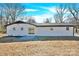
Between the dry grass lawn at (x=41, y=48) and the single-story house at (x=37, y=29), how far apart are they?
5.4 inches

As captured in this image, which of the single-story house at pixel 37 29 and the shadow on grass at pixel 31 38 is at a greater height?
the single-story house at pixel 37 29

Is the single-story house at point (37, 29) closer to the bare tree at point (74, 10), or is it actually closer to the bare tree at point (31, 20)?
the bare tree at point (31, 20)

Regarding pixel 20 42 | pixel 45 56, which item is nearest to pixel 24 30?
pixel 20 42

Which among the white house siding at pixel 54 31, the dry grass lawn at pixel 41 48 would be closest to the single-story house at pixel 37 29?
the white house siding at pixel 54 31

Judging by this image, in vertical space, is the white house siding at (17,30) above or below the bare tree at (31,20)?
below

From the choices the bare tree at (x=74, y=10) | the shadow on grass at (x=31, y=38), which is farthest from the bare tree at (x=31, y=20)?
the bare tree at (x=74, y=10)

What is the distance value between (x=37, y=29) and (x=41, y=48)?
11.6 inches

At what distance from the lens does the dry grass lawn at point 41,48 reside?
4.88 meters

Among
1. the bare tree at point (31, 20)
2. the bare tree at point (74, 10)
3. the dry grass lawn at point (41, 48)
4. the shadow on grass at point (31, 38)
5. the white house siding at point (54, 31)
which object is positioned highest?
the bare tree at point (74, 10)

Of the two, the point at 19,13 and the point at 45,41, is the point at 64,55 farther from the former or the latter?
the point at 19,13

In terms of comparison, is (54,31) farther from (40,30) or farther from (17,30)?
(17,30)

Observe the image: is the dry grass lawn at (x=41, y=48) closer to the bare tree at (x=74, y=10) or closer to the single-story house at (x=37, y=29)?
the single-story house at (x=37, y=29)

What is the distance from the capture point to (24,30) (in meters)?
4.90

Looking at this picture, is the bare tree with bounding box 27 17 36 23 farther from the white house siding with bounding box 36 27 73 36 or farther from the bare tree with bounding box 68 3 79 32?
the bare tree with bounding box 68 3 79 32
